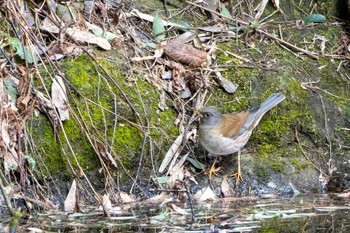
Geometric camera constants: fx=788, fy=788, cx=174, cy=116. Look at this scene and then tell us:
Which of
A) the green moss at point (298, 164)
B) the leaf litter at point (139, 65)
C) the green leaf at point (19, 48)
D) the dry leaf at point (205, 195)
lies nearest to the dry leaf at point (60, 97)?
the leaf litter at point (139, 65)

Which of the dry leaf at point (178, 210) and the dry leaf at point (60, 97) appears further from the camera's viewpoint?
the dry leaf at point (60, 97)

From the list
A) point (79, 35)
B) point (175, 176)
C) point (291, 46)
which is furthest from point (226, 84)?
point (79, 35)

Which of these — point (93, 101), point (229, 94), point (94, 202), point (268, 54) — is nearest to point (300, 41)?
point (268, 54)

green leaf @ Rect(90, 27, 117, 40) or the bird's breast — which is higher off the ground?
green leaf @ Rect(90, 27, 117, 40)

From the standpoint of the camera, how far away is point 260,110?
30.6 ft

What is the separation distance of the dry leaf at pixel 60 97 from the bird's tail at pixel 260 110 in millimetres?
2093

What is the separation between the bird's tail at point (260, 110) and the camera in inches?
363

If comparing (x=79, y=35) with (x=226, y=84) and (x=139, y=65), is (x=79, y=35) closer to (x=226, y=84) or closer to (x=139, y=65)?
(x=139, y=65)

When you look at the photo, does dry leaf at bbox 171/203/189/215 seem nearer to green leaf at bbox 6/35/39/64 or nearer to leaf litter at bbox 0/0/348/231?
leaf litter at bbox 0/0/348/231

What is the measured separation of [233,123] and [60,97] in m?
2.08

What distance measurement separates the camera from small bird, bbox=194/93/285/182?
9.05 meters

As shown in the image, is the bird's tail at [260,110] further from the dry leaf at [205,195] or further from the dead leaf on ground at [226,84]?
the dry leaf at [205,195]

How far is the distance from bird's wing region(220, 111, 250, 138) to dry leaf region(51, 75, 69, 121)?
186 cm

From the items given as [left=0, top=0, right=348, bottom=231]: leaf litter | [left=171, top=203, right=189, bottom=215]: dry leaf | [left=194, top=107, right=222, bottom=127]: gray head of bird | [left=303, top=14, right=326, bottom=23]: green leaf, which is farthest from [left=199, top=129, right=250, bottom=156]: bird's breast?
[left=303, top=14, right=326, bottom=23]: green leaf
